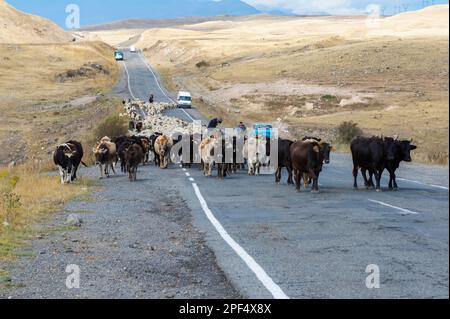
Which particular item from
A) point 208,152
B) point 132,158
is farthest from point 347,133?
point 132,158

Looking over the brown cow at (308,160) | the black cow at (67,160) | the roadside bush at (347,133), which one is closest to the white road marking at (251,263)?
the brown cow at (308,160)

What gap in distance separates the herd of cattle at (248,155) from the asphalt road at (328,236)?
71cm

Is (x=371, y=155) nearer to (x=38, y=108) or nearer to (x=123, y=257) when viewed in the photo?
(x=123, y=257)

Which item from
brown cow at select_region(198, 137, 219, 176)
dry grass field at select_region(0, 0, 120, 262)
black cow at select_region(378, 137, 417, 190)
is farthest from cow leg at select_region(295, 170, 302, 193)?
dry grass field at select_region(0, 0, 120, 262)

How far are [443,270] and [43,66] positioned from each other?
315 feet

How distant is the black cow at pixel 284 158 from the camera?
74.6 ft

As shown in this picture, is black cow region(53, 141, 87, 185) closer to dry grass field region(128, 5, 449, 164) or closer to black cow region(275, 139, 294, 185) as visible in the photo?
black cow region(275, 139, 294, 185)

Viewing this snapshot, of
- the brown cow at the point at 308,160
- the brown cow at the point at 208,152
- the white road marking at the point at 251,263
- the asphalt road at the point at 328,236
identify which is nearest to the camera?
the white road marking at the point at 251,263

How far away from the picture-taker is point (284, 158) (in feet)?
75.9

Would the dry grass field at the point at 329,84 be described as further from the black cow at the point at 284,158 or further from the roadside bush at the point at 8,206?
the roadside bush at the point at 8,206

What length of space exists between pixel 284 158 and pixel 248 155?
3.60 m

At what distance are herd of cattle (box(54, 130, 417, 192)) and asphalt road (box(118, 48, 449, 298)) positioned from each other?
2.32 feet

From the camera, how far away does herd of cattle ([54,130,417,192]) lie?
20.4 m
